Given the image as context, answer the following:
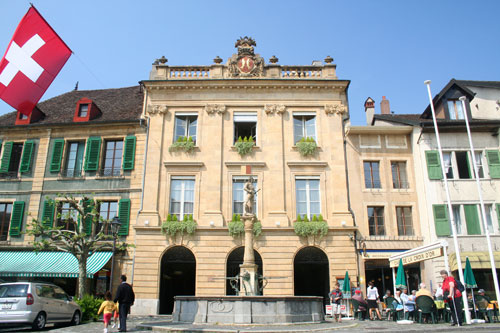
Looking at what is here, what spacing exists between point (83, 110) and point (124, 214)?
7.89 metres

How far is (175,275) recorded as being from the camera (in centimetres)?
2516

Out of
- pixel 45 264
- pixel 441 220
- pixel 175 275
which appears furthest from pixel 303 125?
pixel 45 264

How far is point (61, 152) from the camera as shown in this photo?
82.7 ft

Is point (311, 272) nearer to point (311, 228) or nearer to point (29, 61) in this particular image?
point (311, 228)

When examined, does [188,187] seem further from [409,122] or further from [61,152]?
[409,122]

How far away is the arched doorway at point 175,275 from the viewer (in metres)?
23.0

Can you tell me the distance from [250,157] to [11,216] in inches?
573

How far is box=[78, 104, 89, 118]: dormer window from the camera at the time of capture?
1036 inches

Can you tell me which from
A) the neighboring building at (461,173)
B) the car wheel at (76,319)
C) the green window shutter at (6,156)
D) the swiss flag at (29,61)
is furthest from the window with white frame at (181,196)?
the neighboring building at (461,173)

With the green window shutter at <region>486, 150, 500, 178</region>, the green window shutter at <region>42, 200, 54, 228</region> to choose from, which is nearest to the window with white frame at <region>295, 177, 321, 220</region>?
the green window shutter at <region>486, 150, 500, 178</region>

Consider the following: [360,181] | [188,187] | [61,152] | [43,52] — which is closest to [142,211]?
[188,187]

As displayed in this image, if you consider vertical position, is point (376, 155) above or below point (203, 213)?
above

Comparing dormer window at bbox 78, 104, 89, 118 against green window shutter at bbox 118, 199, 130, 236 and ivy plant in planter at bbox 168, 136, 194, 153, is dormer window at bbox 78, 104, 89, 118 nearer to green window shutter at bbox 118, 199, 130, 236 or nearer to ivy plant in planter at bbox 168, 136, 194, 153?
ivy plant in planter at bbox 168, 136, 194, 153

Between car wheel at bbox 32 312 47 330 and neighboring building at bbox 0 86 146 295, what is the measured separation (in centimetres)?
916
